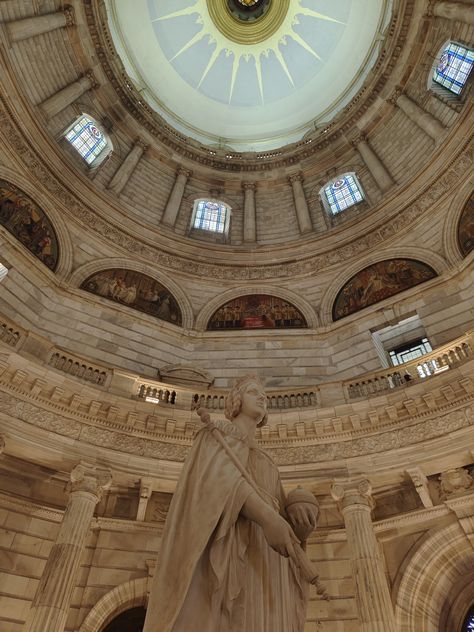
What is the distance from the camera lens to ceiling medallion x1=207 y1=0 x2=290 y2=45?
94.0 feet

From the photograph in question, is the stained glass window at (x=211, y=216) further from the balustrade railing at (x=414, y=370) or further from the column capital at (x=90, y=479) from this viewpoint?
the column capital at (x=90, y=479)

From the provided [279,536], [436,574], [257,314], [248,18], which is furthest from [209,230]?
[279,536]

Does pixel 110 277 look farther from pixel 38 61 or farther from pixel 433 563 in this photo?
pixel 433 563

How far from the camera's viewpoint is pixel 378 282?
15.9m

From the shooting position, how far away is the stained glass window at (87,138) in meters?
19.7

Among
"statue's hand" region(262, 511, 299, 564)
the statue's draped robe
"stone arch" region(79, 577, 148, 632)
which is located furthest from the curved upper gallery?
"statue's hand" region(262, 511, 299, 564)

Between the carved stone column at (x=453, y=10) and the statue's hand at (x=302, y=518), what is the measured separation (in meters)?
20.8

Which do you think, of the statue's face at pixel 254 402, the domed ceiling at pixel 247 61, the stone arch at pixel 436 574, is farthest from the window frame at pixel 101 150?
the stone arch at pixel 436 574

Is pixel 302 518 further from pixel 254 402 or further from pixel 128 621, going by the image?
pixel 128 621

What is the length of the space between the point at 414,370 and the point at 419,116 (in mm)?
13322

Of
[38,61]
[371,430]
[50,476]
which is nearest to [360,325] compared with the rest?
[371,430]

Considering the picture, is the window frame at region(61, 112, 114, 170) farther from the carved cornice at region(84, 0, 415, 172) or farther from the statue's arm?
the statue's arm

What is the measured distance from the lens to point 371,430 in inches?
397

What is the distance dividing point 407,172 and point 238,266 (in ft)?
26.6
